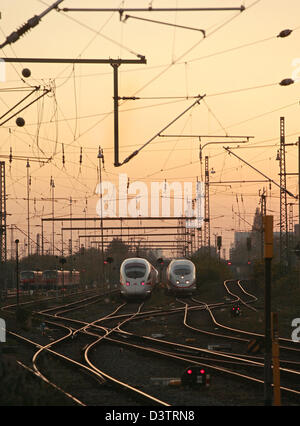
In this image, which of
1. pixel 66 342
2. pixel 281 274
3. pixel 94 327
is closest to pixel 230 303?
pixel 281 274

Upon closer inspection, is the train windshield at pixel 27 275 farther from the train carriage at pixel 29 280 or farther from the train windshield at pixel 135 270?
the train windshield at pixel 135 270

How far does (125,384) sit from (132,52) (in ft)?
34.9

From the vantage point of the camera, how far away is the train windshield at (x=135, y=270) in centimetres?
4934

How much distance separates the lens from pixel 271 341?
13.2m

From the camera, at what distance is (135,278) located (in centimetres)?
4934

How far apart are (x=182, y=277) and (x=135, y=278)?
25.7 ft

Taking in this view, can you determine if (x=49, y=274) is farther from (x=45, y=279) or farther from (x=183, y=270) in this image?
(x=183, y=270)

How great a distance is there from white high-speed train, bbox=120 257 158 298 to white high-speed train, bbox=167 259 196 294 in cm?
619

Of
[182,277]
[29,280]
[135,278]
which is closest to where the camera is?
[135,278]

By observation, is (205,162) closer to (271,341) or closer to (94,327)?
(94,327)

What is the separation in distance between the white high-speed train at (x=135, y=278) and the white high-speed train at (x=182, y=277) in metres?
6.19

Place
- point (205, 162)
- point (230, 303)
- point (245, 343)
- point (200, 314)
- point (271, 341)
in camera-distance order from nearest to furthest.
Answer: point (271, 341) < point (245, 343) < point (200, 314) < point (230, 303) < point (205, 162)
